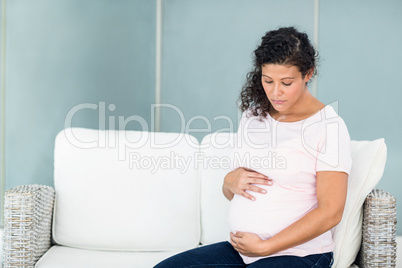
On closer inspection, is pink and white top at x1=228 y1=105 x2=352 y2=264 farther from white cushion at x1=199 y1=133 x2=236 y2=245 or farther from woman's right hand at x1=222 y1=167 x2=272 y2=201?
white cushion at x1=199 y1=133 x2=236 y2=245

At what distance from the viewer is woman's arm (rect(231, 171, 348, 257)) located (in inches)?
55.2

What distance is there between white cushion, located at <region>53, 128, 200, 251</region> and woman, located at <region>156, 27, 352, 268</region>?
1.40 ft

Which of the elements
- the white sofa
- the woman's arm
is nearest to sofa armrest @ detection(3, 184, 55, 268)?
the white sofa

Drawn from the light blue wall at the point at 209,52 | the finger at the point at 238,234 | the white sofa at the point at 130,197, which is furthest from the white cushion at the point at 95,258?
the light blue wall at the point at 209,52

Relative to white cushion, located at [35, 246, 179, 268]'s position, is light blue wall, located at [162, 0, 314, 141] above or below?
above

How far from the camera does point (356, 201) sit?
167 centimetres

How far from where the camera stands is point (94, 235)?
200 centimetres

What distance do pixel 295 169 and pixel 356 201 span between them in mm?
355

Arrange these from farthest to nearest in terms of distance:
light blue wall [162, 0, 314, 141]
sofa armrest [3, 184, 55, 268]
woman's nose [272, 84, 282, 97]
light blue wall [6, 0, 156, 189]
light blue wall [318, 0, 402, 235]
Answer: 1. light blue wall [162, 0, 314, 141]
2. light blue wall [318, 0, 402, 235]
3. light blue wall [6, 0, 156, 189]
4. sofa armrest [3, 184, 55, 268]
5. woman's nose [272, 84, 282, 97]

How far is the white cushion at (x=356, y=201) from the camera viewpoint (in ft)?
5.44

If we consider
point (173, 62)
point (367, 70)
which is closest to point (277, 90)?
point (367, 70)

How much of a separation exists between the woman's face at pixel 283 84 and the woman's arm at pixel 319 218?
264 millimetres

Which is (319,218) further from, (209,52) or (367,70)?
(209,52)

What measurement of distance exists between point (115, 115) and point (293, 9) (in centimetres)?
137
